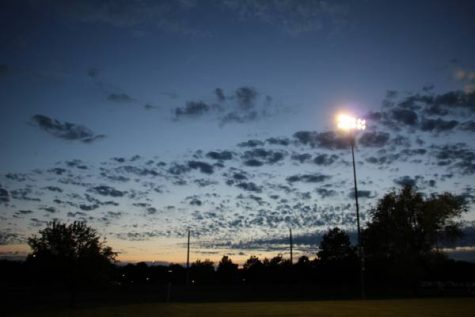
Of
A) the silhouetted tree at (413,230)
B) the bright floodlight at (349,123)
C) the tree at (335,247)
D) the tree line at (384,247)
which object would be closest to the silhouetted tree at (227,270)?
the tree at (335,247)

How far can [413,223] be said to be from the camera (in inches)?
2188

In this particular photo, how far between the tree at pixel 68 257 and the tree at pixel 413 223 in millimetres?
32149

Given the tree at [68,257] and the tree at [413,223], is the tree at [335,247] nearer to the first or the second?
the tree at [413,223]

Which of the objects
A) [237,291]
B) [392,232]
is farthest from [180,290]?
[392,232]

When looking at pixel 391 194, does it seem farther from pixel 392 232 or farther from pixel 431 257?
pixel 431 257

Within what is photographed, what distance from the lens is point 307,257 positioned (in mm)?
156625

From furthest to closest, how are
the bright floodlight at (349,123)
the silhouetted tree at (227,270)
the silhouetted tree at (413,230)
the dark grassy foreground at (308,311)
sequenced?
1. the silhouetted tree at (227,270)
2. the silhouetted tree at (413,230)
3. the bright floodlight at (349,123)
4. the dark grassy foreground at (308,311)

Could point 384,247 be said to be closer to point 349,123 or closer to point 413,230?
point 413,230

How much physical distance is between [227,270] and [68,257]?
11133 cm

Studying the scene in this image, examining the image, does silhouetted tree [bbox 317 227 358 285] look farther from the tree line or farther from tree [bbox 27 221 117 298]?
tree [bbox 27 221 117 298]

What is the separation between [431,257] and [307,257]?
104 meters

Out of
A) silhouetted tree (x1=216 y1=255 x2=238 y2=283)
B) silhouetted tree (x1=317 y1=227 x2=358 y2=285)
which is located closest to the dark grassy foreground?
silhouetted tree (x1=317 y1=227 x2=358 y2=285)

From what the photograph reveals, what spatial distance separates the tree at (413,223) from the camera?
179ft

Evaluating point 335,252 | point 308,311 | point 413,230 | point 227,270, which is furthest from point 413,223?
point 227,270
